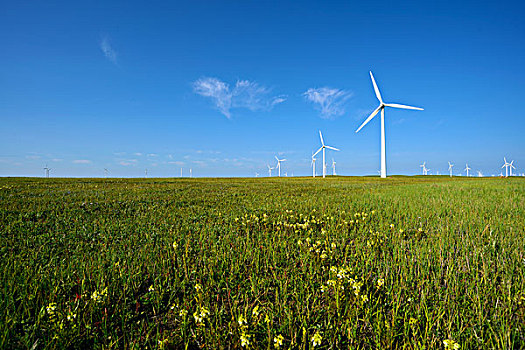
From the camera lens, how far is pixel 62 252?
19.9 feet

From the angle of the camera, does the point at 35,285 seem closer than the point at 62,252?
Yes

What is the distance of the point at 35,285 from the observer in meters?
4.21

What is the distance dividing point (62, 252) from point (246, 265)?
469 centimetres

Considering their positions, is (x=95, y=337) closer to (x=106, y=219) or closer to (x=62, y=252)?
(x=62, y=252)

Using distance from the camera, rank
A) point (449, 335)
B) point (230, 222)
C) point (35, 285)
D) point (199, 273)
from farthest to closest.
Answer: point (230, 222)
point (199, 273)
point (35, 285)
point (449, 335)

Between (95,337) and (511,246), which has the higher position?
(511,246)

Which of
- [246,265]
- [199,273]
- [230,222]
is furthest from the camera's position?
[230,222]

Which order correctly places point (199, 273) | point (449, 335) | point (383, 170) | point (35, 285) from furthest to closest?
point (383, 170) < point (199, 273) < point (35, 285) < point (449, 335)

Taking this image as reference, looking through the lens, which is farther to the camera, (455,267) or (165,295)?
(455,267)

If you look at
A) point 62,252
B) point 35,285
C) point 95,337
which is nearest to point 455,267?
point 95,337

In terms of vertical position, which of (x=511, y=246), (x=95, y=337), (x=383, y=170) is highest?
(x=383, y=170)

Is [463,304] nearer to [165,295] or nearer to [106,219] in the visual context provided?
[165,295]

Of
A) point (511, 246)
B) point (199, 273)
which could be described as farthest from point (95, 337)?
point (511, 246)

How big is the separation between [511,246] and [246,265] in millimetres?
6588
